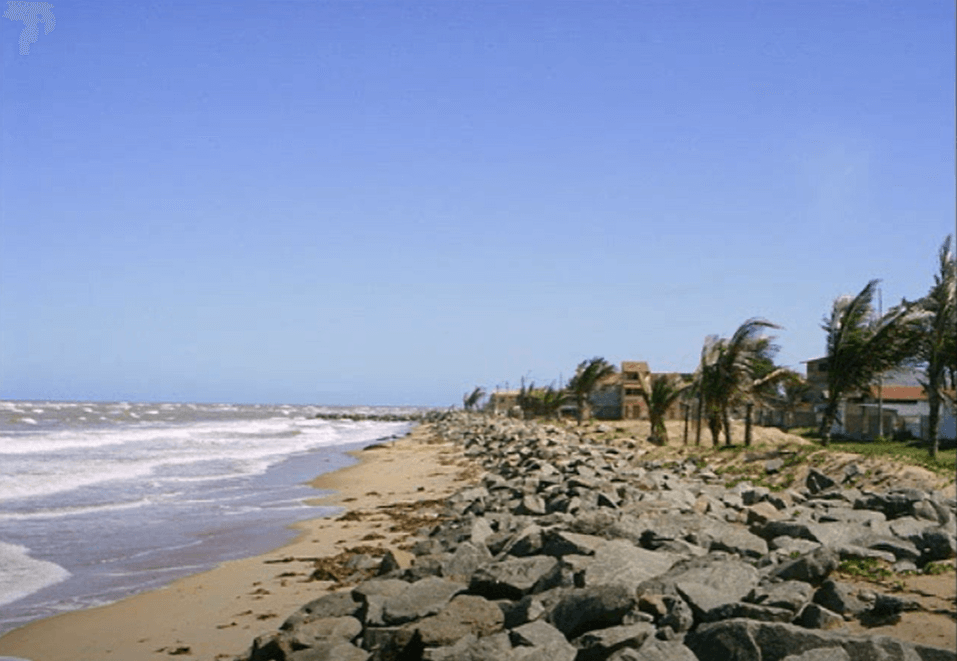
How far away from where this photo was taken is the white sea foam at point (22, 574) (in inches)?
384

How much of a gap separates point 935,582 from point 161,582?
8.42 metres

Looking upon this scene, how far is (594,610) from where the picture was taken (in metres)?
5.65

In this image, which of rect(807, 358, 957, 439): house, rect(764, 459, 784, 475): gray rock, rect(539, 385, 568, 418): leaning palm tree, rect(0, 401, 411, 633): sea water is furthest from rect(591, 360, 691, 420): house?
rect(764, 459, 784, 475): gray rock

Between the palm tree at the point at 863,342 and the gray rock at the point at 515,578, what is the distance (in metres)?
15.3

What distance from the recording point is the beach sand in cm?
741

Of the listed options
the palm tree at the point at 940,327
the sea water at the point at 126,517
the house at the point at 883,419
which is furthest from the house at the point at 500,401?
the palm tree at the point at 940,327

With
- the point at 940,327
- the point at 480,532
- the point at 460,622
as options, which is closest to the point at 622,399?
the point at 940,327

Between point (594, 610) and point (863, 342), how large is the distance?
16653 millimetres

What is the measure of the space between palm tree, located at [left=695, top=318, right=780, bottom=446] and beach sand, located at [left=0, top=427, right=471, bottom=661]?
38.3 feet

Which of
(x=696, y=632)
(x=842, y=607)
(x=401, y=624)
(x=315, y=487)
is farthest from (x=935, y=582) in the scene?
(x=315, y=487)

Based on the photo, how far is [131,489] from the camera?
1964cm

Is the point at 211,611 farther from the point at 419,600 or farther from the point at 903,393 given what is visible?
the point at 903,393

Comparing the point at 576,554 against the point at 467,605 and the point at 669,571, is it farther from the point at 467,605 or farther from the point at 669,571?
the point at 467,605

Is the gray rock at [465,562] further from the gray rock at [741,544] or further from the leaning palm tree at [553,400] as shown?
the leaning palm tree at [553,400]
